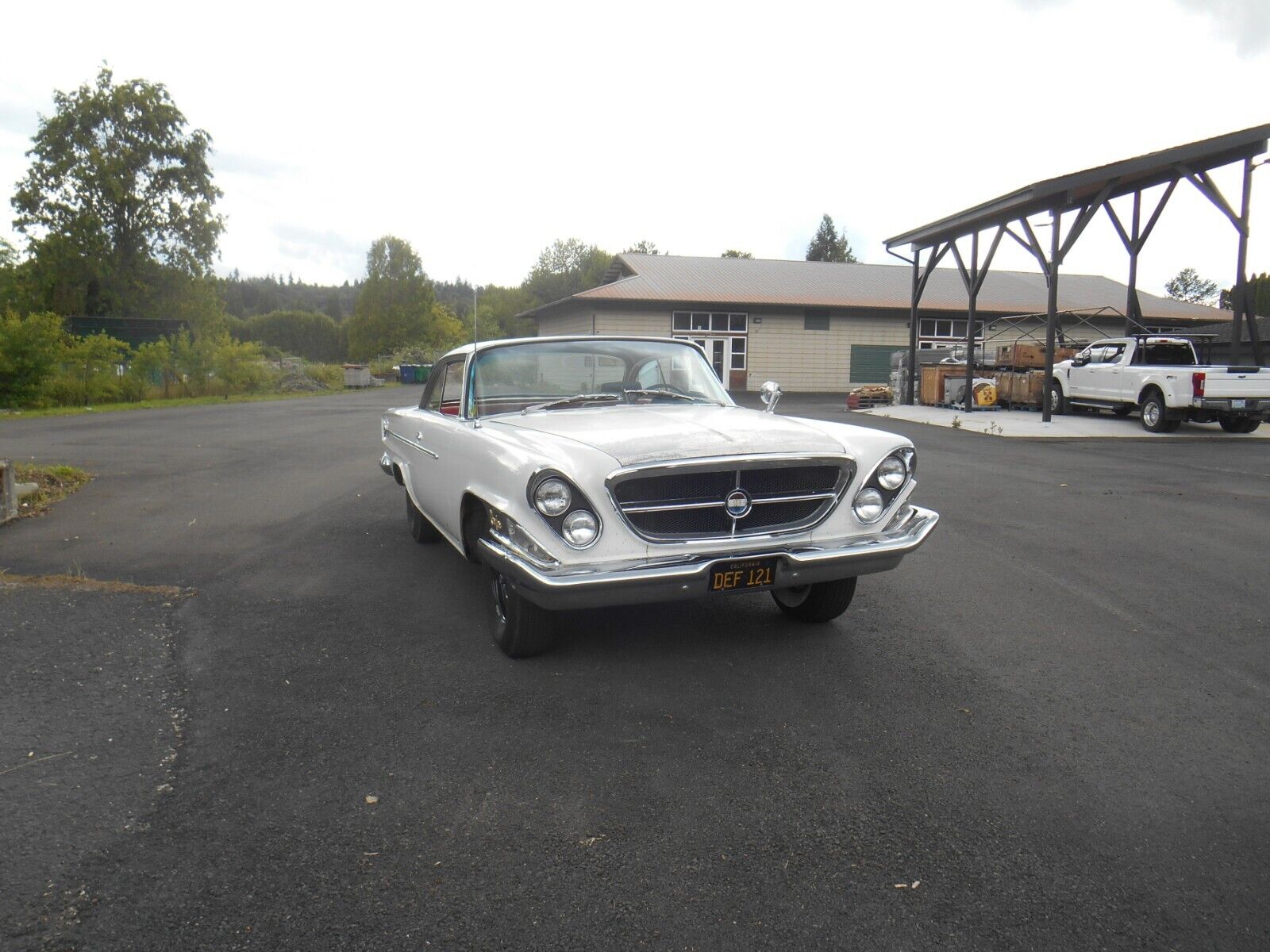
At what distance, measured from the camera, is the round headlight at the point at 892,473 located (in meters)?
4.36

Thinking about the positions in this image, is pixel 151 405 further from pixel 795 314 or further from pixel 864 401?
pixel 795 314

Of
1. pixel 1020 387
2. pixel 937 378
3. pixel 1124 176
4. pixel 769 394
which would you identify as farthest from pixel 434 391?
pixel 937 378

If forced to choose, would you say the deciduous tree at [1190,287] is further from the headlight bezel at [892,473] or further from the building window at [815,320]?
the headlight bezel at [892,473]

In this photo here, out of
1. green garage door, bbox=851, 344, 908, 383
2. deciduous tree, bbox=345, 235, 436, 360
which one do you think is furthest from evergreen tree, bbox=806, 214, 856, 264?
green garage door, bbox=851, 344, 908, 383

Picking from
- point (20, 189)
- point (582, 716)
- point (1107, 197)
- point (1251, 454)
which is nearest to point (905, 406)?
point (1107, 197)

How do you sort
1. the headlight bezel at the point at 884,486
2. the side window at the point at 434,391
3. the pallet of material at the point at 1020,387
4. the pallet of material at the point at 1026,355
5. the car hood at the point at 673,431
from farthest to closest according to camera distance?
the pallet of material at the point at 1026,355 → the pallet of material at the point at 1020,387 → the side window at the point at 434,391 → the headlight bezel at the point at 884,486 → the car hood at the point at 673,431

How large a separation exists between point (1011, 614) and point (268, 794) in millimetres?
3834

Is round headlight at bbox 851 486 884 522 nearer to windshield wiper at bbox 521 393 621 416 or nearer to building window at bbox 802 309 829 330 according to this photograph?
windshield wiper at bbox 521 393 621 416

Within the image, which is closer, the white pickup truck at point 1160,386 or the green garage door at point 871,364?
the white pickup truck at point 1160,386

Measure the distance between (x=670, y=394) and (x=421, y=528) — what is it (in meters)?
2.48

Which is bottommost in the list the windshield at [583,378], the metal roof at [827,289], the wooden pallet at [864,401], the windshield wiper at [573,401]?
the wooden pallet at [864,401]

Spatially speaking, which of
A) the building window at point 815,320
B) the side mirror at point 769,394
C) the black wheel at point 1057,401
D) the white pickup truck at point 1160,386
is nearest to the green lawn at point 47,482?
the side mirror at point 769,394

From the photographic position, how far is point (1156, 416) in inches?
685

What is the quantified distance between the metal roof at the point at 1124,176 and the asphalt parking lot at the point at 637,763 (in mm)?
14045
